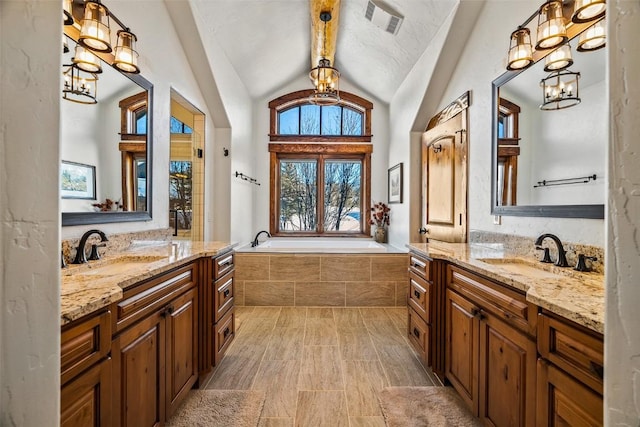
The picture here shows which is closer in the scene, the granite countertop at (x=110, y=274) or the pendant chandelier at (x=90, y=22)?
the granite countertop at (x=110, y=274)

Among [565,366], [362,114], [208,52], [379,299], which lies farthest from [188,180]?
[565,366]

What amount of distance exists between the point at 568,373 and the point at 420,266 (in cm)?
133

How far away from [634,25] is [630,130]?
0.64ft

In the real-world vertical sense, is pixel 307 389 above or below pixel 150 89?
below

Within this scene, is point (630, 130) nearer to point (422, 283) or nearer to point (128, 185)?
point (422, 283)

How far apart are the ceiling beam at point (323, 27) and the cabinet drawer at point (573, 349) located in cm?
305

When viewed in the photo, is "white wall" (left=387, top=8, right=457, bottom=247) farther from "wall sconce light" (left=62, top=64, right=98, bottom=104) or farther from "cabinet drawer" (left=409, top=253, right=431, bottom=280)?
"wall sconce light" (left=62, top=64, right=98, bottom=104)

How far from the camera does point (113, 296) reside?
3.55ft

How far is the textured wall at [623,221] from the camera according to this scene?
59 cm

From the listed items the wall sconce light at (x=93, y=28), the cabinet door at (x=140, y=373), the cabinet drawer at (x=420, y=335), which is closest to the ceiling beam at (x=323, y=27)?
the wall sconce light at (x=93, y=28)

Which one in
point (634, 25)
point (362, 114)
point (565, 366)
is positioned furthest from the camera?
point (362, 114)

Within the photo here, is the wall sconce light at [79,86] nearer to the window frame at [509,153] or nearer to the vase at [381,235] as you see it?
the window frame at [509,153]

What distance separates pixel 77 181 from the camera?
1698mm

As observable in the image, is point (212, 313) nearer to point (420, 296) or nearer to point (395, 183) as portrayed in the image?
point (420, 296)
